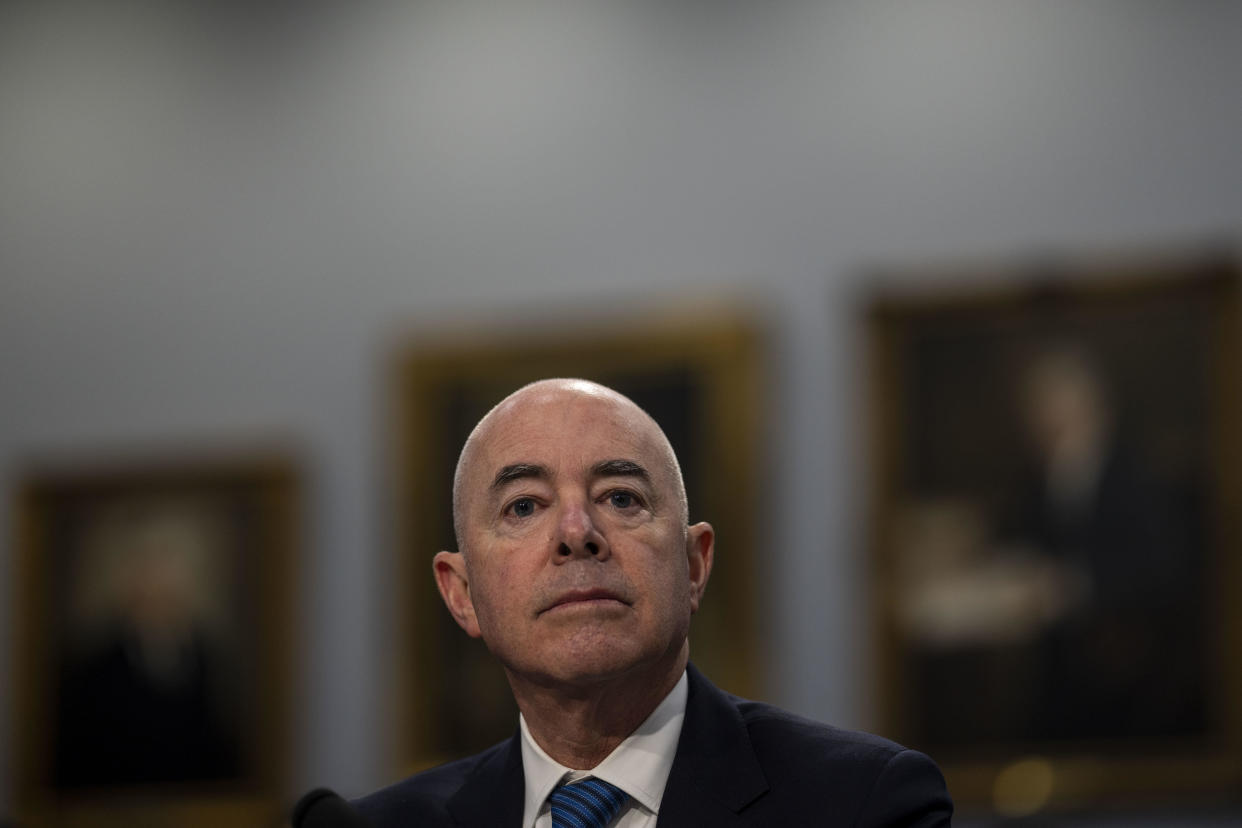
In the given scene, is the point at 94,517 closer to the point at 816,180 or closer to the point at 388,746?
the point at 388,746

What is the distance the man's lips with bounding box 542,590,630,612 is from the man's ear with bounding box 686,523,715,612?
0.36 m

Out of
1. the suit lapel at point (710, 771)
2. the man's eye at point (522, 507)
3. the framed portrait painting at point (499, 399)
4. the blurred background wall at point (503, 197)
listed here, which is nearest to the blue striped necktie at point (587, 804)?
the suit lapel at point (710, 771)

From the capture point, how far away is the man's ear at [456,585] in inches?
157

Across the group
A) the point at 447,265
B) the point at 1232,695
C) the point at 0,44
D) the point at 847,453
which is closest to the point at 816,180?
the point at 847,453

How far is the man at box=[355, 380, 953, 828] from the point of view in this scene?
3527 mm

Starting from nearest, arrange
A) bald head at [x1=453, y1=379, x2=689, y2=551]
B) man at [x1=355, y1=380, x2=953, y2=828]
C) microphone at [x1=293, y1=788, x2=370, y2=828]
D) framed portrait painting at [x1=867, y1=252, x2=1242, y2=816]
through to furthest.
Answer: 1. microphone at [x1=293, y1=788, x2=370, y2=828]
2. man at [x1=355, y1=380, x2=953, y2=828]
3. bald head at [x1=453, y1=379, x2=689, y2=551]
4. framed portrait painting at [x1=867, y1=252, x2=1242, y2=816]

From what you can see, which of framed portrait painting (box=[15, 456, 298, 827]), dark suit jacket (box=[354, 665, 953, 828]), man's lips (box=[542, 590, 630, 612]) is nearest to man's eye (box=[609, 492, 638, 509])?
man's lips (box=[542, 590, 630, 612])

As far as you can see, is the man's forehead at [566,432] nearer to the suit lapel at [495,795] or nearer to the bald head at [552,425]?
the bald head at [552,425]

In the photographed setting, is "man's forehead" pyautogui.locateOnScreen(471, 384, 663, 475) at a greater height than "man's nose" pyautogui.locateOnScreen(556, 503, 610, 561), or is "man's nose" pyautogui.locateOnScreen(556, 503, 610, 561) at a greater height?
"man's forehead" pyautogui.locateOnScreen(471, 384, 663, 475)

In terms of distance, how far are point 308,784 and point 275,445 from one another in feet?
6.23

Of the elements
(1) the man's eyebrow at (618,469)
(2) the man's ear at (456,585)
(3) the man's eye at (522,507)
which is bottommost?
(2) the man's ear at (456,585)

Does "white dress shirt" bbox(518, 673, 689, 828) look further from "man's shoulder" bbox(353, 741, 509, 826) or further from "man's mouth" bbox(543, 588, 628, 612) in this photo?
"man's mouth" bbox(543, 588, 628, 612)

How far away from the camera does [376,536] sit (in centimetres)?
966

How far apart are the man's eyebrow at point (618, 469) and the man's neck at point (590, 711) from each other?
0.41m
